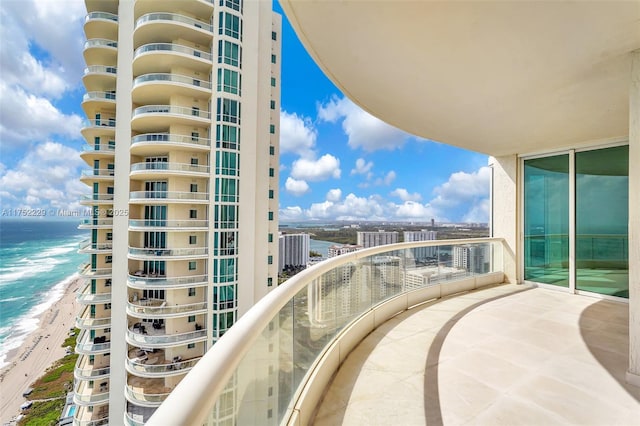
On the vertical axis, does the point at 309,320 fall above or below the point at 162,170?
below

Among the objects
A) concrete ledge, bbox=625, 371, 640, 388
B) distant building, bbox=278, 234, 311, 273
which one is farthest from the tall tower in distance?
concrete ledge, bbox=625, 371, 640, 388

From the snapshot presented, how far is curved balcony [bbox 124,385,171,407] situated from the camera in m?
15.5

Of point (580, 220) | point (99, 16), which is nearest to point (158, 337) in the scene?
point (580, 220)

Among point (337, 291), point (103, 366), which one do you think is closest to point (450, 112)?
point (337, 291)

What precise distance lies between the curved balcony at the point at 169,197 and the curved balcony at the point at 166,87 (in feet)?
20.5

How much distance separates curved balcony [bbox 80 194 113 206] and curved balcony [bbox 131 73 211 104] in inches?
274

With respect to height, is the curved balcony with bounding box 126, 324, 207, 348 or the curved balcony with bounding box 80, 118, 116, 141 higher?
the curved balcony with bounding box 80, 118, 116, 141

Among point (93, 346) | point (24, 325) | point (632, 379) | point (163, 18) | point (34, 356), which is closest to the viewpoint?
point (632, 379)

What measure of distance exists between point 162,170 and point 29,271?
4400 centimetres

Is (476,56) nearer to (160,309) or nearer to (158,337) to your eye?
(160,309)

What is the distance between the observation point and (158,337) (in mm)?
16203

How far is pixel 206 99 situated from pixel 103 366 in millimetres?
18818

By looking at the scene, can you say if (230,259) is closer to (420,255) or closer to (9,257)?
(420,255)

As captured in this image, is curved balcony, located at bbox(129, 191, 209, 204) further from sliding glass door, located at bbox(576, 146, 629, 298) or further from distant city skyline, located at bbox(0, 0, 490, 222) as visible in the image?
sliding glass door, located at bbox(576, 146, 629, 298)
